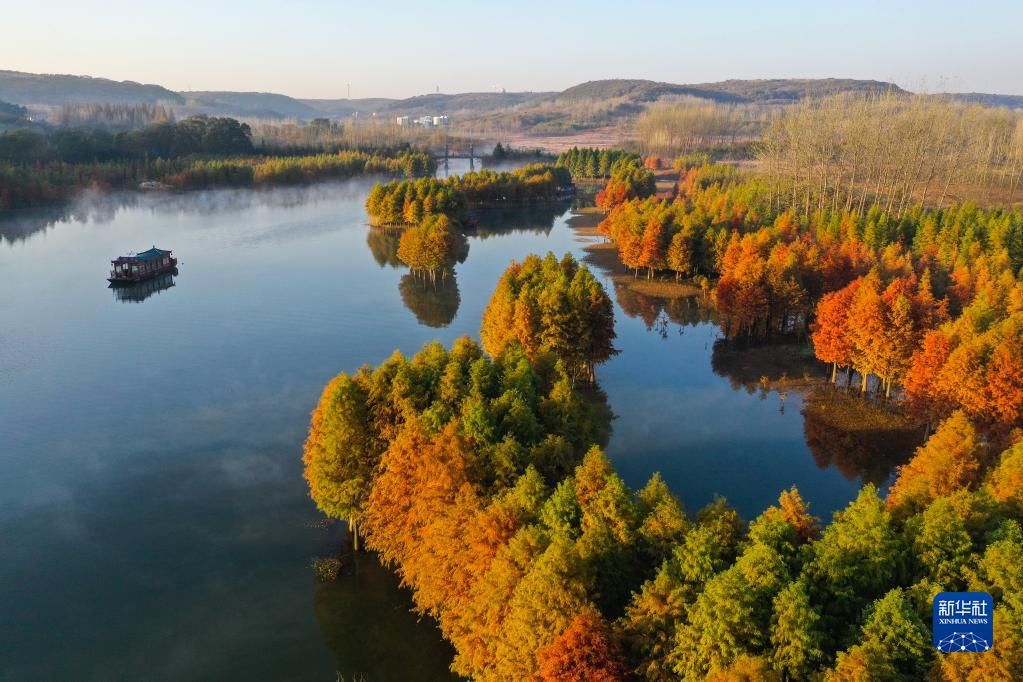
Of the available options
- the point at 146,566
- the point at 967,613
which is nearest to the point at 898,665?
the point at 967,613

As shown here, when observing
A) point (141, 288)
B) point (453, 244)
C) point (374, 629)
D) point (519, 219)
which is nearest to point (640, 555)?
point (374, 629)

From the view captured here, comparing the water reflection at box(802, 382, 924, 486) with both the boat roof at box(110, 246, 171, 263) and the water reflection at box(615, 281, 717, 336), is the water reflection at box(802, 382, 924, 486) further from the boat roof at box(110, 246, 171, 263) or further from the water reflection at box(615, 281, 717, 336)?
the boat roof at box(110, 246, 171, 263)

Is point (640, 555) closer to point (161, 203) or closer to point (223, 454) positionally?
point (223, 454)

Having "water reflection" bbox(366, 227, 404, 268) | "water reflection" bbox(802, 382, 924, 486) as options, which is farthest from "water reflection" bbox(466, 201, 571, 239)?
"water reflection" bbox(802, 382, 924, 486)

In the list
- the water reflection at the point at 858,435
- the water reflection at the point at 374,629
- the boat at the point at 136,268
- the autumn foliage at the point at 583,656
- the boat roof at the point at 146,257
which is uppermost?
Answer: the boat roof at the point at 146,257

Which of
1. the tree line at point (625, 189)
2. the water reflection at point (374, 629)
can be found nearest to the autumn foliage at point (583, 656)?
the water reflection at point (374, 629)

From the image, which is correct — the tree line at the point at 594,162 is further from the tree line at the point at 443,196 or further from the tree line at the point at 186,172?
the tree line at the point at 443,196
